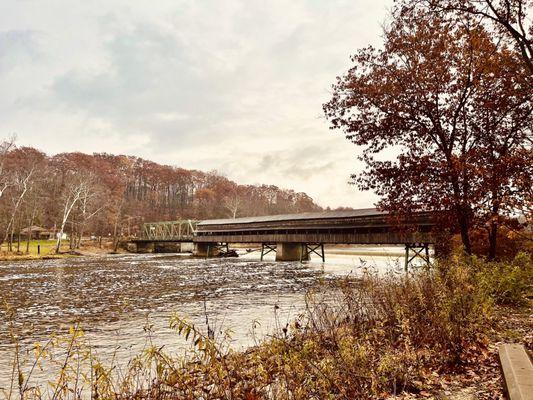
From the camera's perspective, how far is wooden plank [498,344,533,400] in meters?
2.62

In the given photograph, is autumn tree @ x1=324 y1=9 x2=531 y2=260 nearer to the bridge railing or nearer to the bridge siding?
the bridge siding

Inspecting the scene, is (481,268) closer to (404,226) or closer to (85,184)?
(404,226)

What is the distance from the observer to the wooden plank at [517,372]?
2615 mm

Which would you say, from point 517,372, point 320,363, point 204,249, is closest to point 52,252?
point 204,249

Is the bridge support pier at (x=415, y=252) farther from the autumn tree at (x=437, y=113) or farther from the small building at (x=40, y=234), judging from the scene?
the small building at (x=40, y=234)

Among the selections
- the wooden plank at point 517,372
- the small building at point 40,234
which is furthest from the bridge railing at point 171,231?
the wooden plank at point 517,372

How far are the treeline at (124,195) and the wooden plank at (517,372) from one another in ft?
149

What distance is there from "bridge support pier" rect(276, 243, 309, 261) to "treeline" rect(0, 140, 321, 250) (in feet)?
79.3

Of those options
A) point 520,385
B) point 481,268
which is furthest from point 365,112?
point 520,385

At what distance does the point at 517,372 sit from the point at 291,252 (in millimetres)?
32162

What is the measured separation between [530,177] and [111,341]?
31.4 feet

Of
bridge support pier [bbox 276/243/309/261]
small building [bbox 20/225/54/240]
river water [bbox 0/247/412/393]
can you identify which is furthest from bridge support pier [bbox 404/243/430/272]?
small building [bbox 20/225/54/240]

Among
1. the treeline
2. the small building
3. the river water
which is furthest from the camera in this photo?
the small building

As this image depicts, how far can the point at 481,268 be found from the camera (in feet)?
28.7
